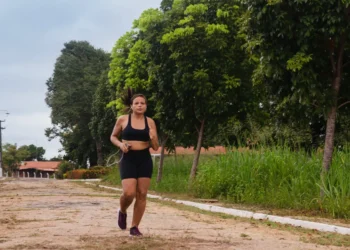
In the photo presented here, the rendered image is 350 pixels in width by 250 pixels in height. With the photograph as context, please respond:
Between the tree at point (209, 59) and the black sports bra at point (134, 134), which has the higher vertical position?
the tree at point (209, 59)

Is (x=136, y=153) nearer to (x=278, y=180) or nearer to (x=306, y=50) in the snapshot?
(x=306, y=50)

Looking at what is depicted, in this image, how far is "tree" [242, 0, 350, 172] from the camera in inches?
398

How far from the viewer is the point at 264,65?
10914 mm

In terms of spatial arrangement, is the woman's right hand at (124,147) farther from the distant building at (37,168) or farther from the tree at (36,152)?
the tree at (36,152)

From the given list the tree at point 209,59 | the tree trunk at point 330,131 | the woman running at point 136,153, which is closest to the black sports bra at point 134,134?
the woman running at point 136,153

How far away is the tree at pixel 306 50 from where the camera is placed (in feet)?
33.1

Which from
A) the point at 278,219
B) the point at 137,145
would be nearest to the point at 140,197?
the point at 137,145

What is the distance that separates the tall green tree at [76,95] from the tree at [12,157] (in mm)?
37250

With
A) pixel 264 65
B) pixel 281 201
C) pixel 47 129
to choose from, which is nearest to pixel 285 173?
pixel 281 201

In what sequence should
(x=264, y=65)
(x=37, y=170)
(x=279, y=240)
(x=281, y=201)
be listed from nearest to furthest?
(x=279, y=240) → (x=264, y=65) → (x=281, y=201) → (x=37, y=170)

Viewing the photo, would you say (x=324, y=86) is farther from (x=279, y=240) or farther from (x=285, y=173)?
(x=279, y=240)

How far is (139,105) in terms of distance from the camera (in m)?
7.15

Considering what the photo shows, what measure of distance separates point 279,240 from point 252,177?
6.26m

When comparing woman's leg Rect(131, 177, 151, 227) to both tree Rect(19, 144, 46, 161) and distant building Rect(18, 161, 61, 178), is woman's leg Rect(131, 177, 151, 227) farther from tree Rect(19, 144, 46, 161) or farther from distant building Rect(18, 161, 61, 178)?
tree Rect(19, 144, 46, 161)
